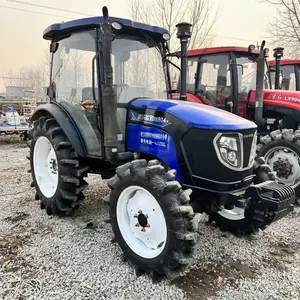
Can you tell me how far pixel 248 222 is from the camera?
3279 millimetres

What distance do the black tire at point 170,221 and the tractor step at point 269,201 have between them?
0.61m

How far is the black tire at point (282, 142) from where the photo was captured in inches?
190

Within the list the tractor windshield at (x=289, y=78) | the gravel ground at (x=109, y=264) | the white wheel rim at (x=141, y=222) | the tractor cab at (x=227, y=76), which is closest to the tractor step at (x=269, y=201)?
the gravel ground at (x=109, y=264)

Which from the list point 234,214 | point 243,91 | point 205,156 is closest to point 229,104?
point 243,91

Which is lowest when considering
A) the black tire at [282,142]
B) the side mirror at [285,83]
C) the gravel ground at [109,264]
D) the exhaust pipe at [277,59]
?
the gravel ground at [109,264]

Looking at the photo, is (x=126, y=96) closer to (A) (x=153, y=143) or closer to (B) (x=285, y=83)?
(A) (x=153, y=143)

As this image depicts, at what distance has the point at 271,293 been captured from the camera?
8.68 feet

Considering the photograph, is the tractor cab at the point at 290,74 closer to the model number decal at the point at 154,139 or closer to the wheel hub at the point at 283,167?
the wheel hub at the point at 283,167

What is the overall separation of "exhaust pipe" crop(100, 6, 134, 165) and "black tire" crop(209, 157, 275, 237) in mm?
1375

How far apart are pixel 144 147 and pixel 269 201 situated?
1.34m

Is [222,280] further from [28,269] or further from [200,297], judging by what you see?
[28,269]

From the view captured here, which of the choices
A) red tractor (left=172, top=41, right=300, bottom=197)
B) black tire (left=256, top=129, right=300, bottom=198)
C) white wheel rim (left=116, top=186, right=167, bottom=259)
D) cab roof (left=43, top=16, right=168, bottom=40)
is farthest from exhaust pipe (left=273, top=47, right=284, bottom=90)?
white wheel rim (left=116, top=186, right=167, bottom=259)

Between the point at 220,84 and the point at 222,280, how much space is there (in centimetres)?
423

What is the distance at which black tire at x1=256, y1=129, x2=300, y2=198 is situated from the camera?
190 inches
